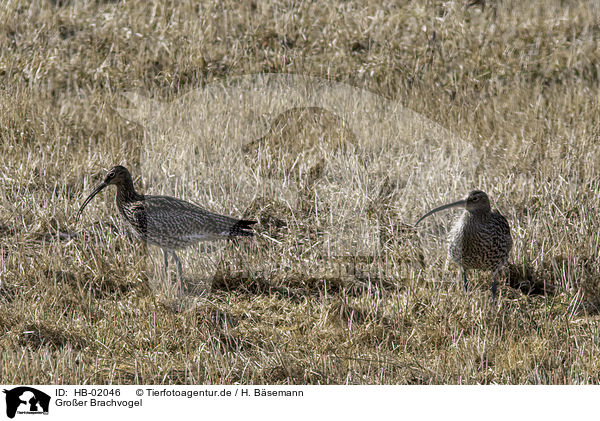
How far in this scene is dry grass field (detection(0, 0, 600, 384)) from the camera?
5.41m

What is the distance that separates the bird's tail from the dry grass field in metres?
0.24

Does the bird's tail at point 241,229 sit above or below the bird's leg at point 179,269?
above

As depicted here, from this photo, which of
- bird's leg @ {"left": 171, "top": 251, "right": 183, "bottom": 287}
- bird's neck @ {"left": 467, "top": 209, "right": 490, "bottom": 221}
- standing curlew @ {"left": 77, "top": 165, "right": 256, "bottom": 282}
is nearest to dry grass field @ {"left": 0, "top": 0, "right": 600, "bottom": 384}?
bird's leg @ {"left": 171, "top": 251, "right": 183, "bottom": 287}

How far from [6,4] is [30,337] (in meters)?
6.16

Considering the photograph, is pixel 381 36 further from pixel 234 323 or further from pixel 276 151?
pixel 234 323

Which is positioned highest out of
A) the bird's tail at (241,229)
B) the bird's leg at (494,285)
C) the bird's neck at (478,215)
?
the bird's neck at (478,215)

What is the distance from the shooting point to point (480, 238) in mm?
6035

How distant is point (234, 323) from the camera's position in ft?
19.1

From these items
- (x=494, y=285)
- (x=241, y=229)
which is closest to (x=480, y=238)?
(x=494, y=285)

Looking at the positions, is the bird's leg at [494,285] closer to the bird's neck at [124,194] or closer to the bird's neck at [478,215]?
the bird's neck at [478,215]

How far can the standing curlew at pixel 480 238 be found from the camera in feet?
19.9

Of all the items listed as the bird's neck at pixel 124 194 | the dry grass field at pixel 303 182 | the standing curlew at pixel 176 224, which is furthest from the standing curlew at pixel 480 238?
the bird's neck at pixel 124 194

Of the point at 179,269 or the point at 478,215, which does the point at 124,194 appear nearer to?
the point at 179,269

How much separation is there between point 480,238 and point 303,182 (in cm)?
205
